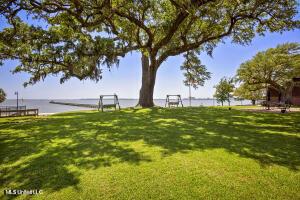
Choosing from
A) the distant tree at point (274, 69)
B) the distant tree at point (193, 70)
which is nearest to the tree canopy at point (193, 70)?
the distant tree at point (193, 70)

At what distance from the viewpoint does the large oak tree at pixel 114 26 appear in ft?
46.2

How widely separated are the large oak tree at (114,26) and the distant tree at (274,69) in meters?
23.0

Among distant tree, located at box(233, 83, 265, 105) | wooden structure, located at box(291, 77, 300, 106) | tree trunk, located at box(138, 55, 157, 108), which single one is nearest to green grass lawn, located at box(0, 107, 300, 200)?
tree trunk, located at box(138, 55, 157, 108)

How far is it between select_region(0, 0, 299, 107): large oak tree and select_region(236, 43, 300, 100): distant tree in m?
23.0

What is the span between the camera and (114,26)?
17.5 metres

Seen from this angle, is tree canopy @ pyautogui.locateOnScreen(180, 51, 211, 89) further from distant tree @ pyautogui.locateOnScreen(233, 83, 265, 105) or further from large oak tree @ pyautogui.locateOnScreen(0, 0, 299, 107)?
distant tree @ pyautogui.locateOnScreen(233, 83, 265, 105)

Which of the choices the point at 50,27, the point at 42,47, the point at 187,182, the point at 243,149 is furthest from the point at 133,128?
the point at 50,27

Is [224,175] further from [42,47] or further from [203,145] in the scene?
[42,47]

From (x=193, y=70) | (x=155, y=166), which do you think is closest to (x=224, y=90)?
(x=193, y=70)

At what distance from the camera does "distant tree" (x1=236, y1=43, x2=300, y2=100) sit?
3984 centimetres

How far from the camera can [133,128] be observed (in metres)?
9.66

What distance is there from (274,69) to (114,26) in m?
35.7

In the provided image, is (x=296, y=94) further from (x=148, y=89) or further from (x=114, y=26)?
(x=114, y=26)

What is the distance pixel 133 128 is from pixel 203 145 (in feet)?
12.6
